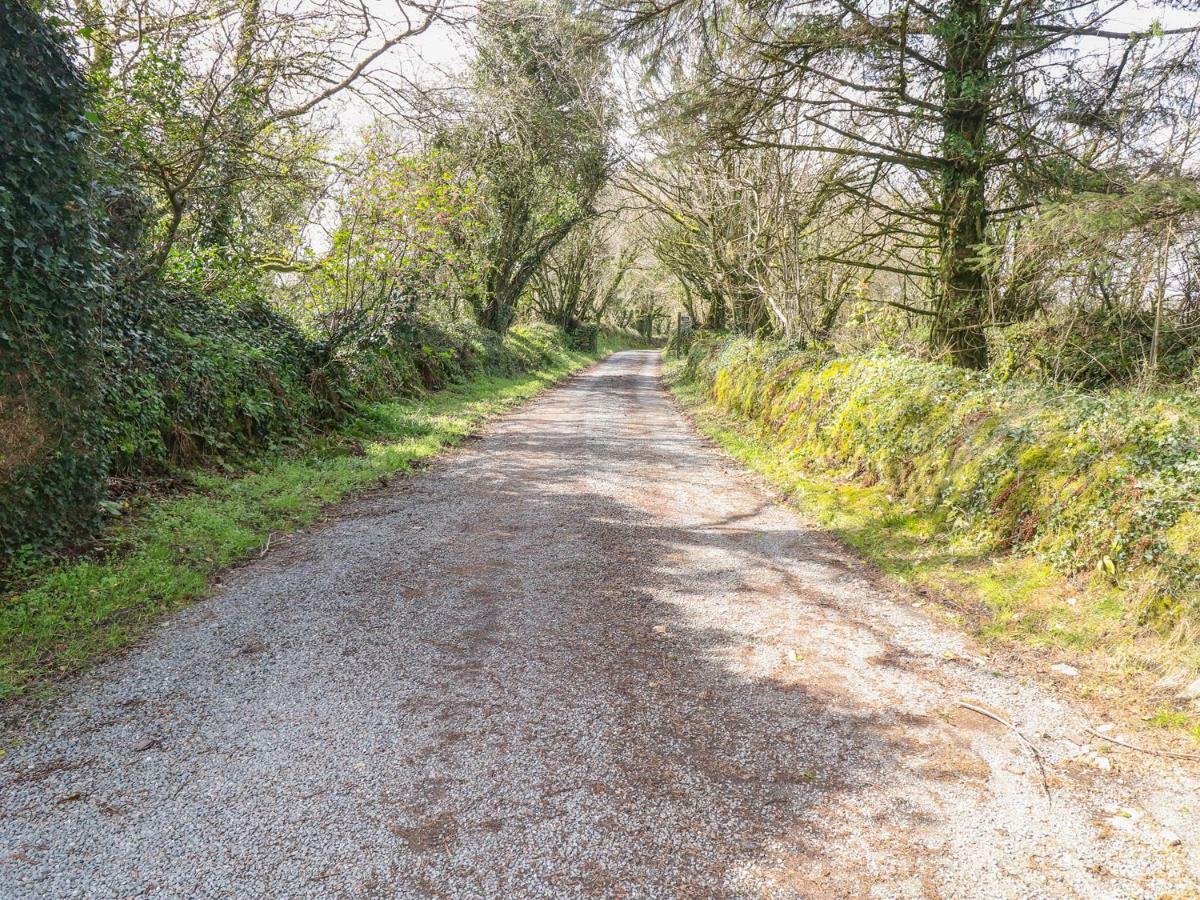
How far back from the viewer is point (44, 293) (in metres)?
4.68

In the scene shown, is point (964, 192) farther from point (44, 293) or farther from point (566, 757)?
point (44, 293)

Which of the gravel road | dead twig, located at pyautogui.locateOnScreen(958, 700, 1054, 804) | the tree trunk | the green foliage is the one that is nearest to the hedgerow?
the tree trunk

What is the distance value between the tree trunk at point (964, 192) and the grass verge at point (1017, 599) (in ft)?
9.70

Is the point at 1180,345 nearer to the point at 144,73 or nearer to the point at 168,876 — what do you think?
the point at 168,876

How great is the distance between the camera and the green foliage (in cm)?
444

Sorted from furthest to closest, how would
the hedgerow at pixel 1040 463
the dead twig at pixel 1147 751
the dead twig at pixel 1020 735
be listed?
1. the hedgerow at pixel 1040 463
2. the dead twig at pixel 1147 751
3. the dead twig at pixel 1020 735

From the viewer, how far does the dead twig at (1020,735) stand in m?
2.95

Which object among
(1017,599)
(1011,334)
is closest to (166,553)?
(1017,599)

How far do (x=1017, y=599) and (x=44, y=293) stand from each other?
7.46m

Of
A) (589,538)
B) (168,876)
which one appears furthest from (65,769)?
(589,538)

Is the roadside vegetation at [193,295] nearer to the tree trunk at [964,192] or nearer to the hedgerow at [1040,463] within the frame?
the tree trunk at [964,192]

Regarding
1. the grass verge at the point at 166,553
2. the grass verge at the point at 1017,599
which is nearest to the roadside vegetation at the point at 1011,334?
the grass verge at the point at 1017,599

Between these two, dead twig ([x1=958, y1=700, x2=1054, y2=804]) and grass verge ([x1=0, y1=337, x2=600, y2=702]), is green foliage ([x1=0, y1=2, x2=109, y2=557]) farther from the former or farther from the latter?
dead twig ([x1=958, y1=700, x2=1054, y2=804])

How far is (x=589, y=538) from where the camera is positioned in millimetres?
6199
